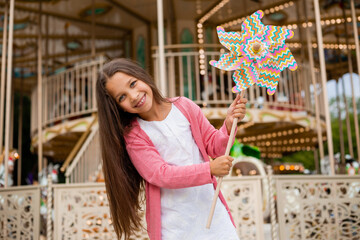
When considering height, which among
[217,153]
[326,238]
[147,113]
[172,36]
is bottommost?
[326,238]

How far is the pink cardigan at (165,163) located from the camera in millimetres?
1780

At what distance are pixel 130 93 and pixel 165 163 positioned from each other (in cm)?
38

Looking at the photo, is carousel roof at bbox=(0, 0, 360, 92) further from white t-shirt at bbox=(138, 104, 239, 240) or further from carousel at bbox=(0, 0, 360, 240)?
white t-shirt at bbox=(138, 104, 239, 240)

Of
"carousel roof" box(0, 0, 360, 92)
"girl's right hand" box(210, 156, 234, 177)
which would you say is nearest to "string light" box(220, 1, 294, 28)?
"carousel roof" box(0, 0, 360, 92)

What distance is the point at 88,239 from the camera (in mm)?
4102

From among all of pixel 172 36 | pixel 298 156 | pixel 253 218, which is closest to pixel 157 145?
pixel 253 218

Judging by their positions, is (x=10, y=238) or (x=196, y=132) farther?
(x=10, y=238)

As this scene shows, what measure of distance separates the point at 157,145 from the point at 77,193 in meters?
2.54

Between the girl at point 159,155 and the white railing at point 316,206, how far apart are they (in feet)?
7.37

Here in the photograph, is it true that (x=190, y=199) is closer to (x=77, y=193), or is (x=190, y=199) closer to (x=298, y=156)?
(x=77, y=193)

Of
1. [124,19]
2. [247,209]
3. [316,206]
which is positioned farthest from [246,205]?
[124,19]

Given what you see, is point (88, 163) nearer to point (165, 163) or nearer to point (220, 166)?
point (165, 163)

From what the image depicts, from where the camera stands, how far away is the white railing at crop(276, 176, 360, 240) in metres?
4.03

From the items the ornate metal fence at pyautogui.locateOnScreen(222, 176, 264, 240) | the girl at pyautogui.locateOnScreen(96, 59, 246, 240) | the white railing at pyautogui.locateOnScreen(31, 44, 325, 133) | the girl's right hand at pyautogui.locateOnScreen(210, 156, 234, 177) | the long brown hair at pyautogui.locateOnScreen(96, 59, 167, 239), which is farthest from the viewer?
the white railing at pyautogui.locateOnScreen(31, 44, 325, 133)
